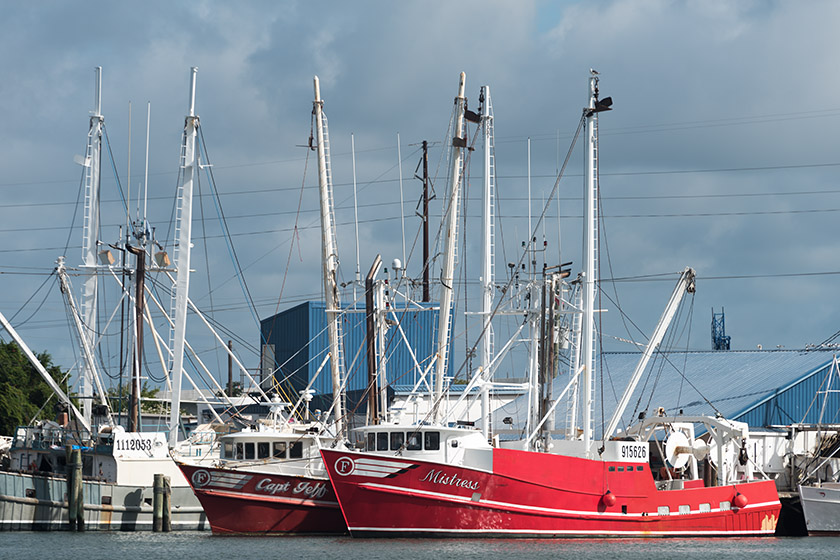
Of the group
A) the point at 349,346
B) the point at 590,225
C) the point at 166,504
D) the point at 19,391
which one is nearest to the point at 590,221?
the point at 590,225

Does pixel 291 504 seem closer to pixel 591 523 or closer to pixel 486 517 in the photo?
pixel 486 517

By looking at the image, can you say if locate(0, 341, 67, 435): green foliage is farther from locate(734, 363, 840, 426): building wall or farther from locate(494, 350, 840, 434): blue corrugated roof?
locate(734, 363, 840, 426): building wall

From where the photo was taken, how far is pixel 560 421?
6006cm

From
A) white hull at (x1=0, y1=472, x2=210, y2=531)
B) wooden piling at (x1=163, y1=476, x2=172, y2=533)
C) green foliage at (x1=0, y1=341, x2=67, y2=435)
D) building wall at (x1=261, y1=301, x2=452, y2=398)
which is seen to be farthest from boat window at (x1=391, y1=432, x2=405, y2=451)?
green foliage at (x1=0, y1=341, x2=67, y2=435)

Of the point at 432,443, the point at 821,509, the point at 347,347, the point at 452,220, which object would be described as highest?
the point at 452,220

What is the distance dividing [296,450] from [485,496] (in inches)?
311

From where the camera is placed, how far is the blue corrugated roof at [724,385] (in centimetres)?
5384

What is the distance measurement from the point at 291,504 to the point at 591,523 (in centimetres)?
1037

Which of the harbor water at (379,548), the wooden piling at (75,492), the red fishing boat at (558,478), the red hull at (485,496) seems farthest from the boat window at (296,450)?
the wooden piling at (75,492)

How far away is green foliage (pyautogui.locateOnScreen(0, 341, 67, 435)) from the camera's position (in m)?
76.1

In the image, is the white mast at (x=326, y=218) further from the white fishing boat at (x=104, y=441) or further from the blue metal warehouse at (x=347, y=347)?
the blue metal warehouse at (x=347, y=347)

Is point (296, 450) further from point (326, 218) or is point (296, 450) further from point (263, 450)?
point (326, 218)

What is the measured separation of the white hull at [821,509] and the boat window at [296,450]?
731 inches

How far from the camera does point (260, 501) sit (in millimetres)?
42906
